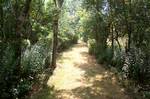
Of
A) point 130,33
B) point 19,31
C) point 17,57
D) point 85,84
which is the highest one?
point 19,31

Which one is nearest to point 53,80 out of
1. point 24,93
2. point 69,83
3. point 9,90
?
point 69,83

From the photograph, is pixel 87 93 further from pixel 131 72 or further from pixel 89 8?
pixel 89 8

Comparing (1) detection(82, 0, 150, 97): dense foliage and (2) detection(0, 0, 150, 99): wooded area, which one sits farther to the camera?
(1) detection(82, 0, 150, 97): dense foliage

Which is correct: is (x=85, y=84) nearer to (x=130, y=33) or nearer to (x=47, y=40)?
(x=130, y=33)

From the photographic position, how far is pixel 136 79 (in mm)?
13938

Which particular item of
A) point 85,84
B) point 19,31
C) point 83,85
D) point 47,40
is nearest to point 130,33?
point 85,84

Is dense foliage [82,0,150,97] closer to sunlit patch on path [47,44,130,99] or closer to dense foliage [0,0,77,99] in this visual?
sunlit patch on path [47,44,130,99]

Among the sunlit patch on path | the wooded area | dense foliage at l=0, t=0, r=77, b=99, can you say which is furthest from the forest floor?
dense foliage at l=0, t=0, r=77, b=99

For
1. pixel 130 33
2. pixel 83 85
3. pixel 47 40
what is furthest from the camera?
pixel 47 40

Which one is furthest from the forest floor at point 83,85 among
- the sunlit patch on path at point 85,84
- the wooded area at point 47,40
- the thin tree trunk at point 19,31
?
the thin tree trunk at point 19,31

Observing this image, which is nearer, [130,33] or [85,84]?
[85,84]

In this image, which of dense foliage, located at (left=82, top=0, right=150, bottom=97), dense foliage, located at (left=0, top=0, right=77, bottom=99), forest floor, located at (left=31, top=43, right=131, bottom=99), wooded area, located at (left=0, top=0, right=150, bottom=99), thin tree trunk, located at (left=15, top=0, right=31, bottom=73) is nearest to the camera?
dense foliage, located at (left=0, top=0, right=77, bottom=99)

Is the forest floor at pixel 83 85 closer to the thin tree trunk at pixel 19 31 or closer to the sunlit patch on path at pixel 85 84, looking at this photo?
the sunlit patch on path at pixel 85 84

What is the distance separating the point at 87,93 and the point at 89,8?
12.0 m
